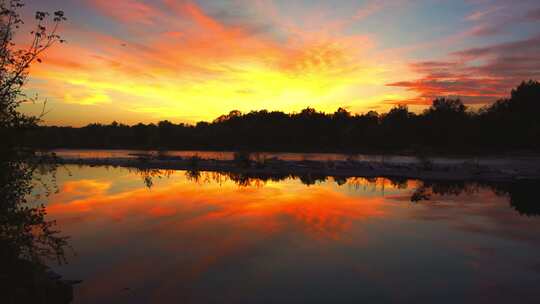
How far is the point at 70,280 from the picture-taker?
1198cm

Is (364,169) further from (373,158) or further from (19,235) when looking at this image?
(19,235)

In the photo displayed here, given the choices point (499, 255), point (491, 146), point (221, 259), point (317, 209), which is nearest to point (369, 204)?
point (317, 209)

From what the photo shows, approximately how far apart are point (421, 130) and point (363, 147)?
1416cm

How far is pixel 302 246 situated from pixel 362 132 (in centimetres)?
8665

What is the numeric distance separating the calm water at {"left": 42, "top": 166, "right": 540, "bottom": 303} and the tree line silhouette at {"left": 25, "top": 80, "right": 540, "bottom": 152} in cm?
4789

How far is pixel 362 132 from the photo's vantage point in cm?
9900

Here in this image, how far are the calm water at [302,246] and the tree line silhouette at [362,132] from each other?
47889 millimetres

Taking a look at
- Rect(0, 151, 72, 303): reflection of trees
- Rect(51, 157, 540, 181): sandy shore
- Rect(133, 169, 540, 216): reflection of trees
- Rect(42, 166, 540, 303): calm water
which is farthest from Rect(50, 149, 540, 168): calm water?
Rect(0, 151, 72, 303): reflection of trees

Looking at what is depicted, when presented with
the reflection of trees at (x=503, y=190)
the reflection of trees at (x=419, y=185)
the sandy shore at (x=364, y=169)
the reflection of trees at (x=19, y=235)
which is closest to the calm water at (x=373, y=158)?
the sandy shore at (x=364, y=169)

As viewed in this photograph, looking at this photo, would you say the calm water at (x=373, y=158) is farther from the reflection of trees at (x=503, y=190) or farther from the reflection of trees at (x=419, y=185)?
the reflection of trees at (x=503, y=190)

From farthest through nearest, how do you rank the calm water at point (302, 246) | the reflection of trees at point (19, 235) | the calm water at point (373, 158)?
the calm water at point (373, 158)
the calm water at point (302, 246)
the reflection of trees at point (19, 235)

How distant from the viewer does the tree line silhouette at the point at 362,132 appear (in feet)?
Answer: 259

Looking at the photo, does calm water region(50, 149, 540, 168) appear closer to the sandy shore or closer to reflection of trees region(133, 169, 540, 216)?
the sandy shore

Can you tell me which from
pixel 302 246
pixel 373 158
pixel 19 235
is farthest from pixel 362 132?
pixel 19 235
